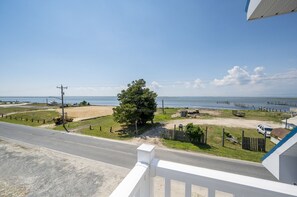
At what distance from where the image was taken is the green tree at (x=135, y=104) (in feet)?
66.3

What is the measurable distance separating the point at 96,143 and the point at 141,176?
53.1 ft

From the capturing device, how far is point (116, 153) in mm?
13922

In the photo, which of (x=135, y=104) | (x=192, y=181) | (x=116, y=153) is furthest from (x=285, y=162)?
(x=135, y=104)

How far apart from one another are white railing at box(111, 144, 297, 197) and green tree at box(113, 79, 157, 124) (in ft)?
58.4

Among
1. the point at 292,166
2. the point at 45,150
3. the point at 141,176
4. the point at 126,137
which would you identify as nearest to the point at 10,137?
the point at 45,150

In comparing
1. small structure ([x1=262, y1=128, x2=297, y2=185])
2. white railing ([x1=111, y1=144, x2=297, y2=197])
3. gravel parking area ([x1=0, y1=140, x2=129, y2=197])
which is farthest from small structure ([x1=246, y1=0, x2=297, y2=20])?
gravel parking area ([x1=0, y1=140, x2=129, y2=197])

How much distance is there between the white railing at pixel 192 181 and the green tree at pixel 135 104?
17.8 metres

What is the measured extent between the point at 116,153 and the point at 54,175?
4996 mm

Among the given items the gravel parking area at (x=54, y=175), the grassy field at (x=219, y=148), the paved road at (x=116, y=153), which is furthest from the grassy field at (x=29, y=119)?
the grassy field at (x=219, y=148)

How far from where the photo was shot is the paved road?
11227 mm

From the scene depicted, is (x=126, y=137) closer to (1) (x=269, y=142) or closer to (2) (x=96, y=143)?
(2) (x=96, y=143)

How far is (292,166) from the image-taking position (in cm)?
248

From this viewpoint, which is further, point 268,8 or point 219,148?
point 219,148

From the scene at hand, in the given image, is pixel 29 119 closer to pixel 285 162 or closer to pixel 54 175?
pixel 54 175
